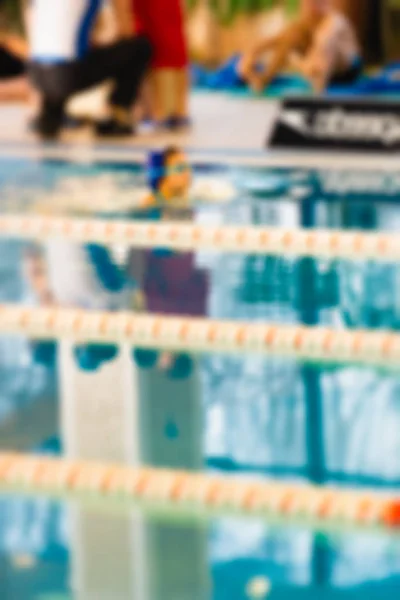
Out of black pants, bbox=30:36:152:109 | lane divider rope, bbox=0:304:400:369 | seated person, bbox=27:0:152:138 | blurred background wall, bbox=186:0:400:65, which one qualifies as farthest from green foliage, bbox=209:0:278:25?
lane divider rope, bbox=0:304:400:369

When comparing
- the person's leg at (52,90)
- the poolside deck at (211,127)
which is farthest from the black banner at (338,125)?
the person's leg at (52,90)

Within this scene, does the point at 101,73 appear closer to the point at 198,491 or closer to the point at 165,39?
the point at 165,39

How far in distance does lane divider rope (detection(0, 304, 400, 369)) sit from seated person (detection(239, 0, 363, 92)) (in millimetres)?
3242

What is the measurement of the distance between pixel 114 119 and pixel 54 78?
0.30 metres

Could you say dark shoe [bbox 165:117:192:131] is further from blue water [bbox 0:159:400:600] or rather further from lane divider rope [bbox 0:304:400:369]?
lane divider rope [bbox 0:304:400:369]

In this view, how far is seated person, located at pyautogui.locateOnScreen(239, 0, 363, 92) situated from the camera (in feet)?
15.8

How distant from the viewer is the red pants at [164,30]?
3805mm

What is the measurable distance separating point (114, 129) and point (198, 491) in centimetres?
274

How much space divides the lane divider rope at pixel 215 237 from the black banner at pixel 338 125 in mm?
1167

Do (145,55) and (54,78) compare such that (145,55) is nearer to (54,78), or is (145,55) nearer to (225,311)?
(54,78)

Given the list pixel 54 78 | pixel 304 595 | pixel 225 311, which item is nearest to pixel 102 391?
pixel 225 311

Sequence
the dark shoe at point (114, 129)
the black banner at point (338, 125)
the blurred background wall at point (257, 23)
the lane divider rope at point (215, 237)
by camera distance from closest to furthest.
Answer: the lane divider rope at point (215, 237) → the black banner at point (338, 125) → the dark shoe at point (114, 129) → the blurred background wall at point (257, 23)

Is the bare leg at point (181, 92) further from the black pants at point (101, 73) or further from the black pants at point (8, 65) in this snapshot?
the black pants at point (8, 65)

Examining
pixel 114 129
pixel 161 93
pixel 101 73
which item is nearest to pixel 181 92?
pixel 161 93
